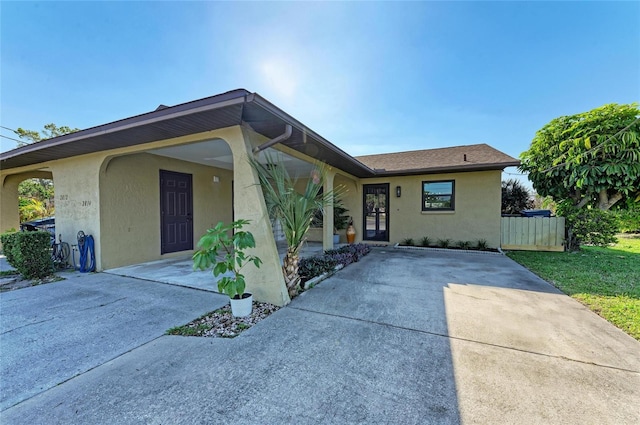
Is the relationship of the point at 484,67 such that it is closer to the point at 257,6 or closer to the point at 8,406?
the point at 257,6

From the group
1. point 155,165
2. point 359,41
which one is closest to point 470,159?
point 359,41

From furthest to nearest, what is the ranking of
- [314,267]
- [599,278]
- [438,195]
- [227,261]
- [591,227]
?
[438,195], [591,227], [314,267], [599,278], [227,261]

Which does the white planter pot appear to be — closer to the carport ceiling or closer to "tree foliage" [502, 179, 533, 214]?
the carport ceiling

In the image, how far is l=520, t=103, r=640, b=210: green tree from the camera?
7492 mm

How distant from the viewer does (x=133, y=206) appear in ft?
20.6

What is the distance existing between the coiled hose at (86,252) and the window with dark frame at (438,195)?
960 centimetres

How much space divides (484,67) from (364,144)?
8.04m

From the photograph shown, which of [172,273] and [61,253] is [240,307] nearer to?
[172,273]

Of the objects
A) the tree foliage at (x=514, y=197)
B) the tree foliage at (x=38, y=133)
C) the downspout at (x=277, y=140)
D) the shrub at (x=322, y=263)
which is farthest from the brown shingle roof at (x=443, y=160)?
the tree foliage at (x=38, y=133)

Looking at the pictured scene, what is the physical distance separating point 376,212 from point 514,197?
6.73m

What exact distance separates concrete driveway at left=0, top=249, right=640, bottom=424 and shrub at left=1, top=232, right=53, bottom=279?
3.18m

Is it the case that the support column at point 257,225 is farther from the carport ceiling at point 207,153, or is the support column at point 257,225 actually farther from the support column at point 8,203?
the support column at point 8,203

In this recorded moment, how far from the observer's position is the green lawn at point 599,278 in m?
3.45

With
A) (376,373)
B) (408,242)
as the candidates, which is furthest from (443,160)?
(376,373)
